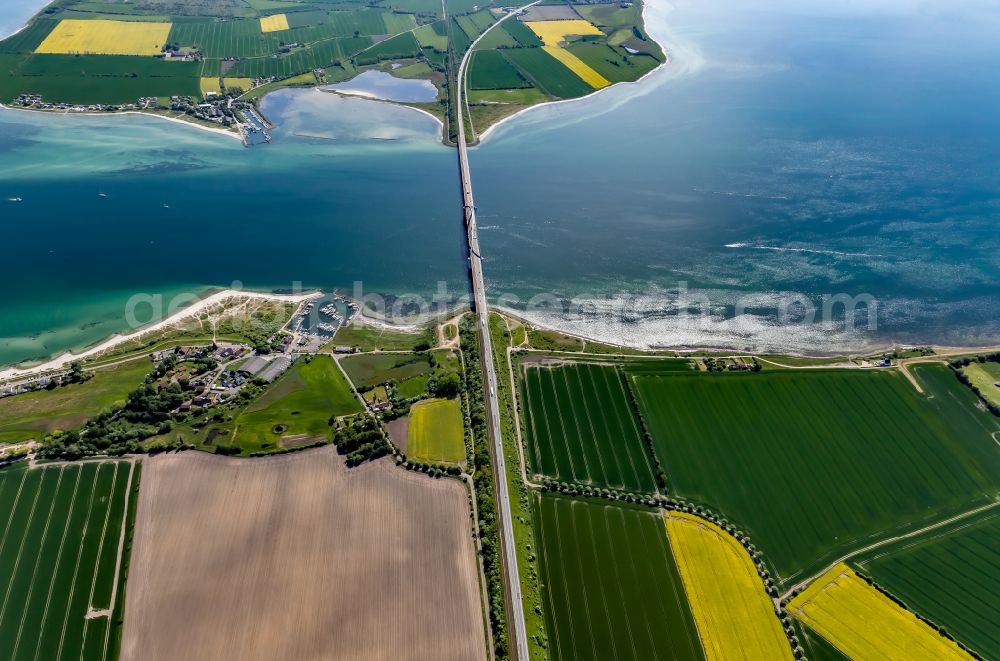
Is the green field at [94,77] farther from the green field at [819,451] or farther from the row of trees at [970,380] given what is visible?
the row of trees at [970,380]

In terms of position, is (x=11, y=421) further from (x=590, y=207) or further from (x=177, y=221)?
(x=590, y=207)

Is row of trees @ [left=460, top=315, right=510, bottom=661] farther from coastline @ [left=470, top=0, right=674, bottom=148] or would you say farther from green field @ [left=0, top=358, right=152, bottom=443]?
coastline @ [left=470, top=0, right=674, bottom=148]

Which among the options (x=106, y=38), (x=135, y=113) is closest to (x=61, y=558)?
(x=135, y=113)

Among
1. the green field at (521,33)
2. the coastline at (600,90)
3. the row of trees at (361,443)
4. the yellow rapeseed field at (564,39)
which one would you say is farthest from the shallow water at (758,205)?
the green field at (521,33)

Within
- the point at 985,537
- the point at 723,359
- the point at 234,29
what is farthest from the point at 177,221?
the point at 985,537

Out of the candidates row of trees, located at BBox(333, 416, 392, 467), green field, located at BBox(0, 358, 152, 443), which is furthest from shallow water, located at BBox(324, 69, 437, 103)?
row of trees, located at BBox(333, 416, 392, 467)

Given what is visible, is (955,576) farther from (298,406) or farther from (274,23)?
(274,23)
